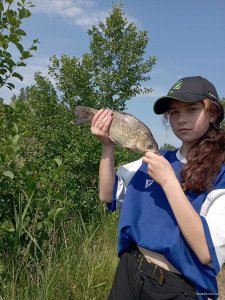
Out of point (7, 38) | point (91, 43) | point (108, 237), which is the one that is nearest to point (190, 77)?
point (7, 38)

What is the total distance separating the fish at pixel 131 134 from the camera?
215cm

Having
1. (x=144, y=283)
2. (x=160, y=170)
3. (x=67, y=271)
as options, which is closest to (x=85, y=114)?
(x=160, y=170)

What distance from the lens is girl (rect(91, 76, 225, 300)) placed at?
177 cm

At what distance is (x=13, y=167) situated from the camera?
131 inches

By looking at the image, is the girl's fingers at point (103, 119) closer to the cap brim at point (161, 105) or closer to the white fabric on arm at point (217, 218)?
the cap brim at point (161, 105)

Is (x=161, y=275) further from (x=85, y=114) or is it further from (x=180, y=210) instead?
(x=85, y=114)

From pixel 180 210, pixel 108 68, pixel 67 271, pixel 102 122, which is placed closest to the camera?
pixel 180 210

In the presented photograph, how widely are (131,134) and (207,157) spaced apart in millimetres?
441

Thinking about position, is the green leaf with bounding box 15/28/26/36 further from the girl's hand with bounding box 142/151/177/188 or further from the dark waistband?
the dark waistband

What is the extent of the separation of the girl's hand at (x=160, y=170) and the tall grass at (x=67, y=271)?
1.47 meters

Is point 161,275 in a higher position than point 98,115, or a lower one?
lower

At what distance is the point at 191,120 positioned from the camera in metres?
2.01

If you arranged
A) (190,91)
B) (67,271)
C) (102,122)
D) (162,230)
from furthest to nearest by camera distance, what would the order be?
(67,271) → (102,122) → (190,91) → (162,230)

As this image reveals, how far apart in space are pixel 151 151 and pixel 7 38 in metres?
1.67
